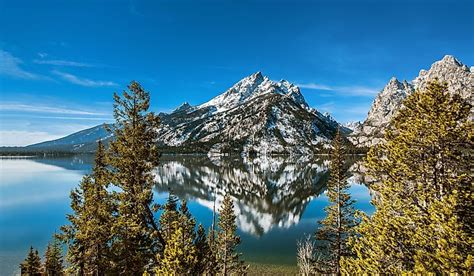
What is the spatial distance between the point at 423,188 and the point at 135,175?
55.6 ft

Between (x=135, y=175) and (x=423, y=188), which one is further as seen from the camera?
(x=135, y=175)

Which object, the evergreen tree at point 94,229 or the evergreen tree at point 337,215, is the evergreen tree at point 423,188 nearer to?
the evergreen tree at point 94,229

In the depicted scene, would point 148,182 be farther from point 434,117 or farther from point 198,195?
point 198,195

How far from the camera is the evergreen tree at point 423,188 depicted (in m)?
11.4

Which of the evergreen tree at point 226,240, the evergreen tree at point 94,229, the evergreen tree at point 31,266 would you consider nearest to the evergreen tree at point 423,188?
the evergreen tree at point 94,229

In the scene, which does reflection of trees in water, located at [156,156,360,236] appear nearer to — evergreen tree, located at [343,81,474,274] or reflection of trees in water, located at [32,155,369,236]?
reflection of trees in water, located at [32,155,369,236]

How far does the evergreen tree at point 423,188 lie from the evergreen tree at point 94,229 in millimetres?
16865

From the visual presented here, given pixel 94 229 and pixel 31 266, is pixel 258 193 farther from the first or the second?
pixel 94 229

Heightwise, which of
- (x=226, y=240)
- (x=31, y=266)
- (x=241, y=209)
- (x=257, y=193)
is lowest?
(x=241, y=209)

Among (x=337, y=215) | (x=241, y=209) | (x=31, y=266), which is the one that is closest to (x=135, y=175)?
(x=337, y=215)

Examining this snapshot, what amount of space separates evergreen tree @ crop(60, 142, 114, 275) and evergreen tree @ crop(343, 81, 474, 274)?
664 inches

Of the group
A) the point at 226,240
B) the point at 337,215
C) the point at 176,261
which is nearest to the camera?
the point at 176,261

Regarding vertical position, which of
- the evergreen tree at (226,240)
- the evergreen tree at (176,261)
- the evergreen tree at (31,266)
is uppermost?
the evergreen tree at (176,261)

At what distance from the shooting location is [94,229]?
76.0 ft
